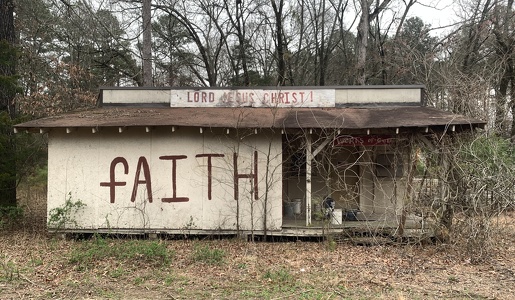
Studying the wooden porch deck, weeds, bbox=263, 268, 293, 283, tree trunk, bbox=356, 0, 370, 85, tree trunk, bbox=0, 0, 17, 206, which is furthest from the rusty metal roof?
tree trunk, bbox=356, 0, 370, 85

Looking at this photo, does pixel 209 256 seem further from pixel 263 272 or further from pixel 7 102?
pixel 7 102

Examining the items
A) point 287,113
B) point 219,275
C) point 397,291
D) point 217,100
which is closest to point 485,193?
point 397,291

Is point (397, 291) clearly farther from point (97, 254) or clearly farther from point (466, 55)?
point (466, 55)

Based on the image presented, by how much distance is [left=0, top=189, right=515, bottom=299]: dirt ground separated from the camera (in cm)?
565

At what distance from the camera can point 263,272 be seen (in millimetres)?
6590

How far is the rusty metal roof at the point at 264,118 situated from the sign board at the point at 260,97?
0.91 feet

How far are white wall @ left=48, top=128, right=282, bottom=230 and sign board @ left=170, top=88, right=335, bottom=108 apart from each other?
1433 millimetres

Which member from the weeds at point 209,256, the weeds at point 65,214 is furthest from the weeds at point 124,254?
the weeds at point 65,214

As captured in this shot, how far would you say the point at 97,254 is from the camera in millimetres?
7102

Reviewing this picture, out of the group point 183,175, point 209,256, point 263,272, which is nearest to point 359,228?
point 263,272

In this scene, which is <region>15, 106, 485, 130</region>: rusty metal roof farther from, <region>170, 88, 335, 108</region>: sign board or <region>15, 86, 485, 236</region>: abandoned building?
<region>170, 88, 335, 108</region>: sign board

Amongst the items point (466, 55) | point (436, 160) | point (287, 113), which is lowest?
point (436, 160)

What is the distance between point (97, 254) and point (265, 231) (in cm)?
348

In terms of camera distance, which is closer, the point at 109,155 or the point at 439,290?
the point at 439,290
